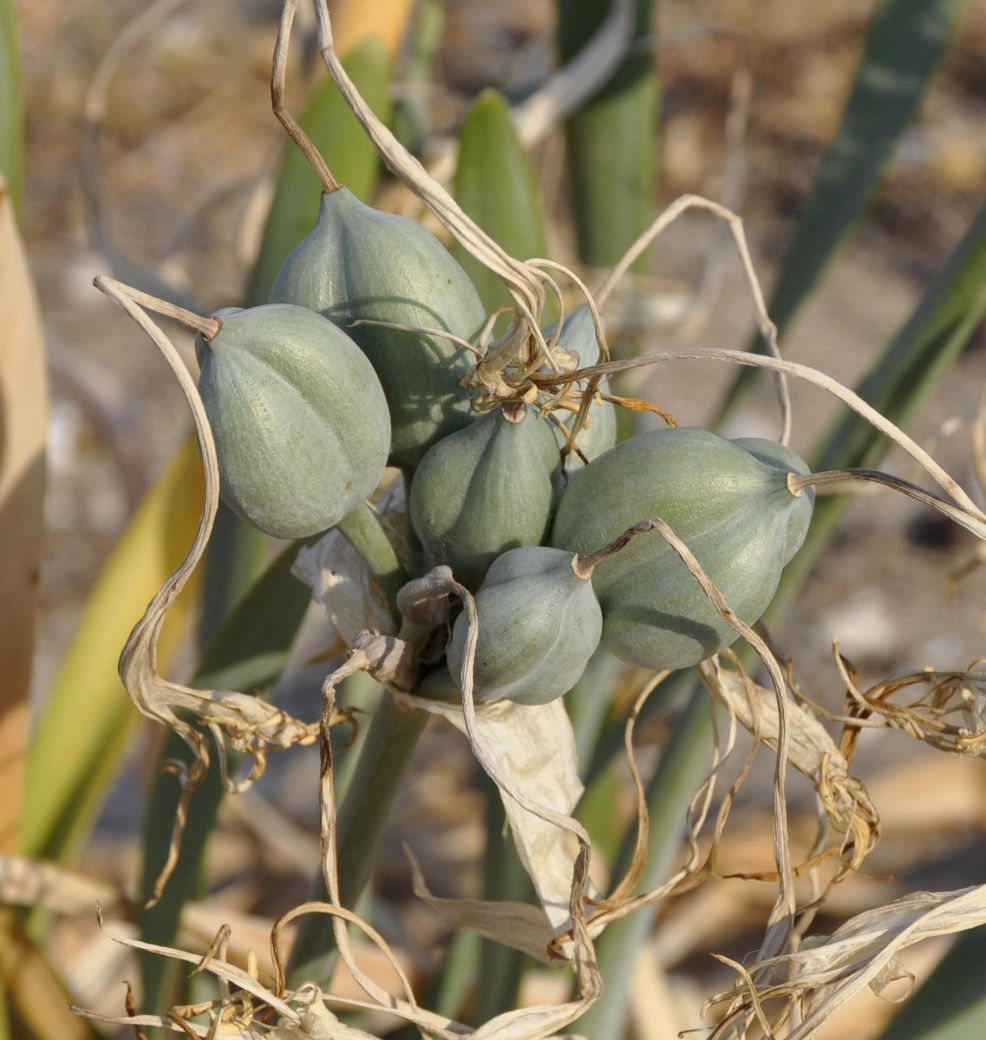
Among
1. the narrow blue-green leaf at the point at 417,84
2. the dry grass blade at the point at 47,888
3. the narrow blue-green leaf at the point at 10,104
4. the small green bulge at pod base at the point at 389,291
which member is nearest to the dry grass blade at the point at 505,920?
the small green bulge at pod base at the point at 389,291

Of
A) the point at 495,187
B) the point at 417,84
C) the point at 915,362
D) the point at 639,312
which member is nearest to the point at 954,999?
the point at 915,362

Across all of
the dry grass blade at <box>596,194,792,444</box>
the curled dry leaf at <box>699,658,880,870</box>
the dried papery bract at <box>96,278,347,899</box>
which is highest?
the dry grass blade at <box>596,194,792,444</box>

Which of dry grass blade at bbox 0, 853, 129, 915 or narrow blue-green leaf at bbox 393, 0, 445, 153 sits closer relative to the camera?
dry grass blade at bbox 0, 853, 129, 915

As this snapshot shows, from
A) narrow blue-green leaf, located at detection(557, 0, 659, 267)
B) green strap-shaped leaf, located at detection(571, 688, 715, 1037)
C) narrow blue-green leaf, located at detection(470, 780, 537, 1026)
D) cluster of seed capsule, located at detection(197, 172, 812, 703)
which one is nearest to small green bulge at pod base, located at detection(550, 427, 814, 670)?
cluster of seed capsule, located at detection(197, 172, 812, 703)

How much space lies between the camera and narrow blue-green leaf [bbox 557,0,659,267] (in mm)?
851

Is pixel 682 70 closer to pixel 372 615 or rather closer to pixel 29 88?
pixel 29 88

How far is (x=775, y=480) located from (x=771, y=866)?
0.86 m

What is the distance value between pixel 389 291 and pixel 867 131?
1.64 feet

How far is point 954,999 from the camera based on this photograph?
0.48 metres

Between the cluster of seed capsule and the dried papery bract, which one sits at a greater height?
the cluster of seed capsule

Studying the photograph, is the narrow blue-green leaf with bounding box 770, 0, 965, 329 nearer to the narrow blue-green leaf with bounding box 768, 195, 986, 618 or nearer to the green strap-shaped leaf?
the narrow blue-green leaf with bounding box 768, 195, 986, 618

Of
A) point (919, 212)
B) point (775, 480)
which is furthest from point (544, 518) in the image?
point (919, 212)

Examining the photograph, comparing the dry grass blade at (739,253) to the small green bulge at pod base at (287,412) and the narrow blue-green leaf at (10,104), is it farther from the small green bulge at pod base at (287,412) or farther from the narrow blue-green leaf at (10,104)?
the narrow blue-green leaf at (10,104)

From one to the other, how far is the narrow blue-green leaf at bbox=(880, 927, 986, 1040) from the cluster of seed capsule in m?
0.26
